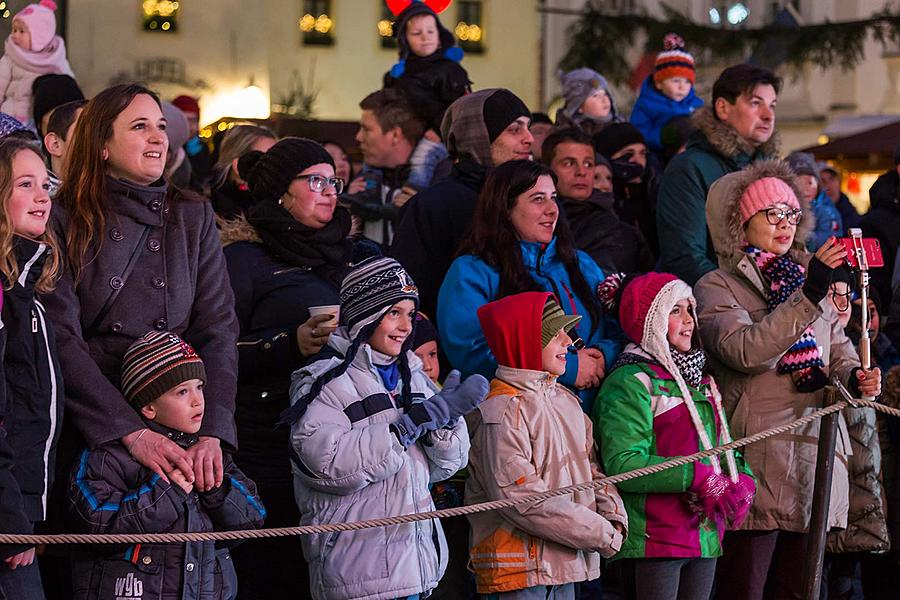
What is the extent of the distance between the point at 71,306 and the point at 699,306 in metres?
A: 2.94

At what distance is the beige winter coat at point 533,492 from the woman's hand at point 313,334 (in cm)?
67

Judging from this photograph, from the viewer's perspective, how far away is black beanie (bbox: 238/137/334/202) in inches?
254

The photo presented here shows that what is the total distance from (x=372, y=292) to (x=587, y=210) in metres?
2.37

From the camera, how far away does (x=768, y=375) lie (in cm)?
674

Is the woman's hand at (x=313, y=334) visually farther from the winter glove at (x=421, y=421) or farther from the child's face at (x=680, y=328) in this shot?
the child's face at (x=680, y=328)

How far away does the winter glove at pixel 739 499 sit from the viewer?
6.20 m

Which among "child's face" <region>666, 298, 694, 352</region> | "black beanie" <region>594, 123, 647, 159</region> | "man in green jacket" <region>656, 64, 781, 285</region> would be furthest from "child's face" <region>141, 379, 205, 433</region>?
"black beanie" <region>594, 123, 647, 159</region>

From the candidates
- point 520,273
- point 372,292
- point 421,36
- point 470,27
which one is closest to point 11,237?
point 372,292

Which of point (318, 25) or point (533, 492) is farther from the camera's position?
point (318, 25)

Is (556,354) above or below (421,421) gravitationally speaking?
above

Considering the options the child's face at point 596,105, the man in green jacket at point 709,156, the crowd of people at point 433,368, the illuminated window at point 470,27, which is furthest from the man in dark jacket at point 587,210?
the illuminated window at point 470,27

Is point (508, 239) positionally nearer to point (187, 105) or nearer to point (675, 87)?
point (675, 87)

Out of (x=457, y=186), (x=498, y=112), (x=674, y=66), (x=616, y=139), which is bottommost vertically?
(x=457, y=186)

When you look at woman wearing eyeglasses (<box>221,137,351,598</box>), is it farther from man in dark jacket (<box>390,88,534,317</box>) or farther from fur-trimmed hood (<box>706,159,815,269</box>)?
fur-trimmed hood (<box>706,159,815,269</box>)
